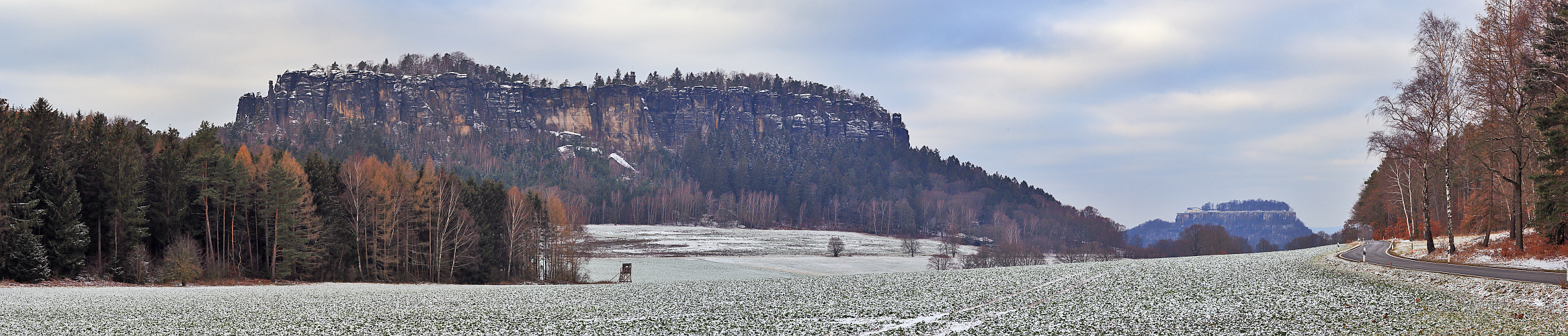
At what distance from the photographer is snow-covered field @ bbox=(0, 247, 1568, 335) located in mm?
19203

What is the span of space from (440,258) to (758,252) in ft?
221

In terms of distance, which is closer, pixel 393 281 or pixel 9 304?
pixel 9 304

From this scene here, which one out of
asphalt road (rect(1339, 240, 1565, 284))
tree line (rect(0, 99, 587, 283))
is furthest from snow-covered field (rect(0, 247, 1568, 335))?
tree line (rect(0, 99, 587, 283))

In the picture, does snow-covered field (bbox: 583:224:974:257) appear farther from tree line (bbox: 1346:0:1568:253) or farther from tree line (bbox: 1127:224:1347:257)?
tree line (bbox: 1346:0:1568:253)

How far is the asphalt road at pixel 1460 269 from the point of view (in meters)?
23.4

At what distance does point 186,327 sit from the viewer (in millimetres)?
20438

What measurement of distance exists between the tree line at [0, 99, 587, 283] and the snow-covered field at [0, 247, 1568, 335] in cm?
750

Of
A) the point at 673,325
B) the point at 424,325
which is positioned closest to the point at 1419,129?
the point at 673,325

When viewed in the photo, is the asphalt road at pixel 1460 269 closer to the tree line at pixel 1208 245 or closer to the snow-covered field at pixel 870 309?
the snow-covered field at pixel 870 309

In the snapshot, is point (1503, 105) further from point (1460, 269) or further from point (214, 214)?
point (214, 214)

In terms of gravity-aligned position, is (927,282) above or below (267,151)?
below

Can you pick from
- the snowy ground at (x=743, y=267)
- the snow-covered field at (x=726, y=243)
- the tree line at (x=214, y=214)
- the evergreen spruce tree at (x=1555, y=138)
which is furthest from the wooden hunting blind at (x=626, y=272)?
the snow-covered field at (x=726, y=243)

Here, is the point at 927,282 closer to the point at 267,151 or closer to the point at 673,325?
the point at 673,325

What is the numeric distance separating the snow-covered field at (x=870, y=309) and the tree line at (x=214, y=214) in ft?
24.6
